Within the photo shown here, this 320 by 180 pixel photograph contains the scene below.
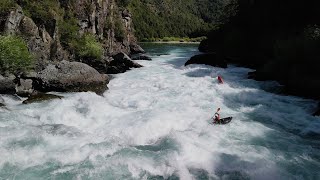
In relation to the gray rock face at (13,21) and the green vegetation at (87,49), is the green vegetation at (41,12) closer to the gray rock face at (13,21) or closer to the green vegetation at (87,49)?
the gray rock face at (13,21)

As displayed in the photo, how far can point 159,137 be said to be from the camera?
682 inches

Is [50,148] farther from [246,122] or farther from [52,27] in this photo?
[52,27]

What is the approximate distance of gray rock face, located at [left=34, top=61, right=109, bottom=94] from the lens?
25.7 m

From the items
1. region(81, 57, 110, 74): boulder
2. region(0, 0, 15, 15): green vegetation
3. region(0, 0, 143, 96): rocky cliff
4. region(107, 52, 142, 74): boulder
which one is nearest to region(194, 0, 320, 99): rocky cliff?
region(107, 52, 142, 74): boulder

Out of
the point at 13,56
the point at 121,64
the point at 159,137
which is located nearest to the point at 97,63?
the point at 121,64

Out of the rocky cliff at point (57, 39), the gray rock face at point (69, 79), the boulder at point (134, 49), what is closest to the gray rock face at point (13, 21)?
the rocky cliff at point (57, 39)

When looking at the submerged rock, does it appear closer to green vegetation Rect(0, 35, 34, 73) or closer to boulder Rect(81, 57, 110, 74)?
green vegetation Rect(0, 35, 34, 73)

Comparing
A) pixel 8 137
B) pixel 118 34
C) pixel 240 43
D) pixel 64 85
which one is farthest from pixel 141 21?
pixel 8 137

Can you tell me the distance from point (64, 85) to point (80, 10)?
2096cm

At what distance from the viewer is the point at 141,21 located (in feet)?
557

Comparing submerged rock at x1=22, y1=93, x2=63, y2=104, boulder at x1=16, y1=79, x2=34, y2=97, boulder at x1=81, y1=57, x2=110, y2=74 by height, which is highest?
boulder at x1=16, y1=79, x2=34, y2=97

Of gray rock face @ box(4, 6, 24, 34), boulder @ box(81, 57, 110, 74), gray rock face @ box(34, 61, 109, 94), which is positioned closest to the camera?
gray rock face @ box(34, 61, 109, 94)

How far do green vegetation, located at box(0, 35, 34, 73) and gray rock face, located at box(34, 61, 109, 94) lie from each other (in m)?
1.38

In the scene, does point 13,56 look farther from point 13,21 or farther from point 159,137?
point 159,137
